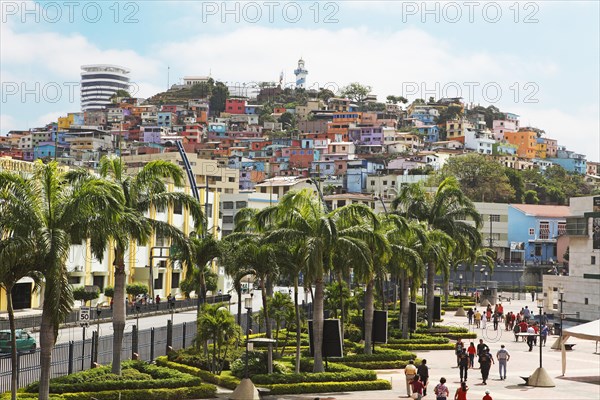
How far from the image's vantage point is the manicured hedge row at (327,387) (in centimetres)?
3102

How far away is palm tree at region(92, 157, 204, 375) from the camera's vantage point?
2962 cm

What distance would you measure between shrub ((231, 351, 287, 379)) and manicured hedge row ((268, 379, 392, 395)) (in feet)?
4.94

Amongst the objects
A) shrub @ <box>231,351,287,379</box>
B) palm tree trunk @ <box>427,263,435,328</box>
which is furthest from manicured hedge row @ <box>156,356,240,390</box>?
palm tree trunk @ <box>427,263,435,328</box>

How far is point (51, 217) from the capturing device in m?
24.1

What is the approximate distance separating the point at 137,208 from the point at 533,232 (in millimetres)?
104269

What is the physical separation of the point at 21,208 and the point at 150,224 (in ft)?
26.6

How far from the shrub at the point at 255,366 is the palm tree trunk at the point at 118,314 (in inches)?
182

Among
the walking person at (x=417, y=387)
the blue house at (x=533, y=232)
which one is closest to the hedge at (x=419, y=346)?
the walking person at (x=417, y=387)

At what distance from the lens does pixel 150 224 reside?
3127 cm

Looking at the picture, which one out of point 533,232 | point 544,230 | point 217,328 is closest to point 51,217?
point 217,328

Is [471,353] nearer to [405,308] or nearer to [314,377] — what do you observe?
[405,308]

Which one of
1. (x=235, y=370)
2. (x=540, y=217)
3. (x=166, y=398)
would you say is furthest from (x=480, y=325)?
(x=540, y=217)

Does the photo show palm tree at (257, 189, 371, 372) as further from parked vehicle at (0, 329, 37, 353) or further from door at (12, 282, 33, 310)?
door at (12, 282, 33, 310)

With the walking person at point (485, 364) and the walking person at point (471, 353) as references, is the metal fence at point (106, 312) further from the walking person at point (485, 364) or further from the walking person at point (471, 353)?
the walking person at point (485, 364)
